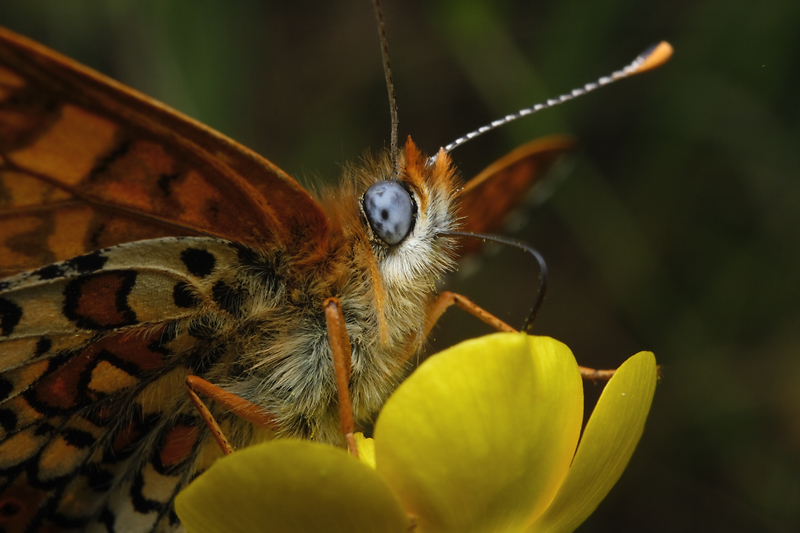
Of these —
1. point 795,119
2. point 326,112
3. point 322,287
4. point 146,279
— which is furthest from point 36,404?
point 795,119

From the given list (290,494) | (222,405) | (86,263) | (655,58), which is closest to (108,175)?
(86,263)

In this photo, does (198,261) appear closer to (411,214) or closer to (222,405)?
(222,405)

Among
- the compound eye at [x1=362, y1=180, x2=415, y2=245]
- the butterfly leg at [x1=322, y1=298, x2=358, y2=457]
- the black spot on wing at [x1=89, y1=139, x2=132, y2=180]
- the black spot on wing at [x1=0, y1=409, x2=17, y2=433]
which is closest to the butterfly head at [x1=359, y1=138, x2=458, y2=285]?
the compound eye at [x1=362, y1=180, x2=415, y2=245]

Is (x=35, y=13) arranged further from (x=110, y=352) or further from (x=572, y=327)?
(x=572, y=327)

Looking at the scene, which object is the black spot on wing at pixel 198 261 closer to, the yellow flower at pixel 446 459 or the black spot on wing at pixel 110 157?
the black spot on wing at pixel 110 157

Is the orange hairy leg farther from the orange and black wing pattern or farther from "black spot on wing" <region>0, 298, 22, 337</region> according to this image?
"black spot on wing" <region>0, 298, 22, 337</region>

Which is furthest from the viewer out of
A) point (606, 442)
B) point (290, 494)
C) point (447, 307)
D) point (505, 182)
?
point (505, 182)

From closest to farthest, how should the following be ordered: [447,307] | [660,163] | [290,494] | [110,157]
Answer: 1. [290,494]
2. [110,157]
3. [447,307]
4. [660,163]
